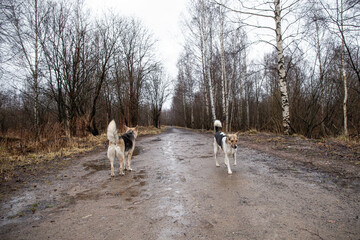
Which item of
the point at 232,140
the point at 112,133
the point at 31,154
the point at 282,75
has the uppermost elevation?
the point at 282,75

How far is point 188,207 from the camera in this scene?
2.94 metres

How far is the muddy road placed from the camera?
2303mm

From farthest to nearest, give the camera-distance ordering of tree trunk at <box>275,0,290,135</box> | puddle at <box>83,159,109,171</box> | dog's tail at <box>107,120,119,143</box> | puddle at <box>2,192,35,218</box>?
1. tree trunk at <box>275,0,290,135</box>
2. puddle at <box>83,159,109,171</box>
3. dog's tail at <box>107,120,119,143</box>
4. puddle at <box>2,192,35,218</box>

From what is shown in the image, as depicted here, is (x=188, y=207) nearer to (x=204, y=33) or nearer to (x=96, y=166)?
(x=96, y=166)

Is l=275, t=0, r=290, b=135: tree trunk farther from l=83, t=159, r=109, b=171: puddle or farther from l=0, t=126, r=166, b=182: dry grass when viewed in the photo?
l=0, t=126, r=166, b=182: dry grass

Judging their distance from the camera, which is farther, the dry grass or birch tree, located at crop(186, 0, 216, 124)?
birch tree, located at crop(186, 0, 216, 124)

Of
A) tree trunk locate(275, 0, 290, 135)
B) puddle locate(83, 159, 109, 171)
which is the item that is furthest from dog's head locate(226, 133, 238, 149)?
tree trunk locate(275, 0, 290, 135)

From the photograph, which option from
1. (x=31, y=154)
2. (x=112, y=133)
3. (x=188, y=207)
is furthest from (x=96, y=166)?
(x=188, y=207)

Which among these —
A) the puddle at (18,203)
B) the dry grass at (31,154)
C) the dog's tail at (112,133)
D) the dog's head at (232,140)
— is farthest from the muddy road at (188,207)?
the dry grass at (31,154)

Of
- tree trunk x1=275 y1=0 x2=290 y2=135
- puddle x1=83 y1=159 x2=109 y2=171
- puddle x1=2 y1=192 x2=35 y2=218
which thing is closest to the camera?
puddle x1=2 y1=192 x2=35 y2=218

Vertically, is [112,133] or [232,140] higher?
[112,133]

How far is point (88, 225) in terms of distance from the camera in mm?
2531

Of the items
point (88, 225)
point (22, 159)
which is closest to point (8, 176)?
point (22, 159)

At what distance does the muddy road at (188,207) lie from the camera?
2303 mm
